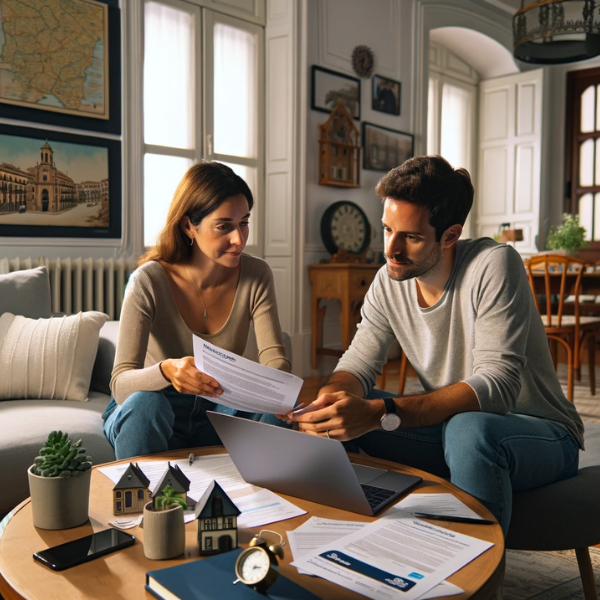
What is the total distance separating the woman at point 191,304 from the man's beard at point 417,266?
44 cm

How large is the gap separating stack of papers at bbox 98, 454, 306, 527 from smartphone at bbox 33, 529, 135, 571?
119 millimetres

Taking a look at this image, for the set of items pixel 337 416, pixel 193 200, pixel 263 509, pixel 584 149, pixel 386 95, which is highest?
pixel 386 95

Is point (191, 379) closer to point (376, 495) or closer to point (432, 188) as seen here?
point (376, 495)

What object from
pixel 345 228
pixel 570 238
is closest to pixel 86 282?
pixel 345 228

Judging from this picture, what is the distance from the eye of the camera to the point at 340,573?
833 mm

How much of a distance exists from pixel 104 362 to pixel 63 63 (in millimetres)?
1869

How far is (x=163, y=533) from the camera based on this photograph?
874 millimetres

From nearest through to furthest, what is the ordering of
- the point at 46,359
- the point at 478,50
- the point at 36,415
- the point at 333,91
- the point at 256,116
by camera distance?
the point at 36,415 < the point at 46,359 < the point at 256,116 < the point at 333,91 < the point at 478,50

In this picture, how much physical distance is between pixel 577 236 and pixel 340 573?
14.3 feet

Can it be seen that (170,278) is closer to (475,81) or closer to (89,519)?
(89,519)

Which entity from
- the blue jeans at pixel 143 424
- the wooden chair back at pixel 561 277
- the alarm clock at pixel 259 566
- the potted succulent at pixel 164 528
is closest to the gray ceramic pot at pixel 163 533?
the potted succulent at pixel 164 528

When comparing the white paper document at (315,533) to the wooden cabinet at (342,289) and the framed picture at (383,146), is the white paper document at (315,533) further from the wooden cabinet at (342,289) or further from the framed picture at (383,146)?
the framed picture at (383,146)

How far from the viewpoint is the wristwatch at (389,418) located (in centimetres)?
131

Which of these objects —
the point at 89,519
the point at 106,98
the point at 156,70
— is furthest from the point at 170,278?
the point at 156,70
